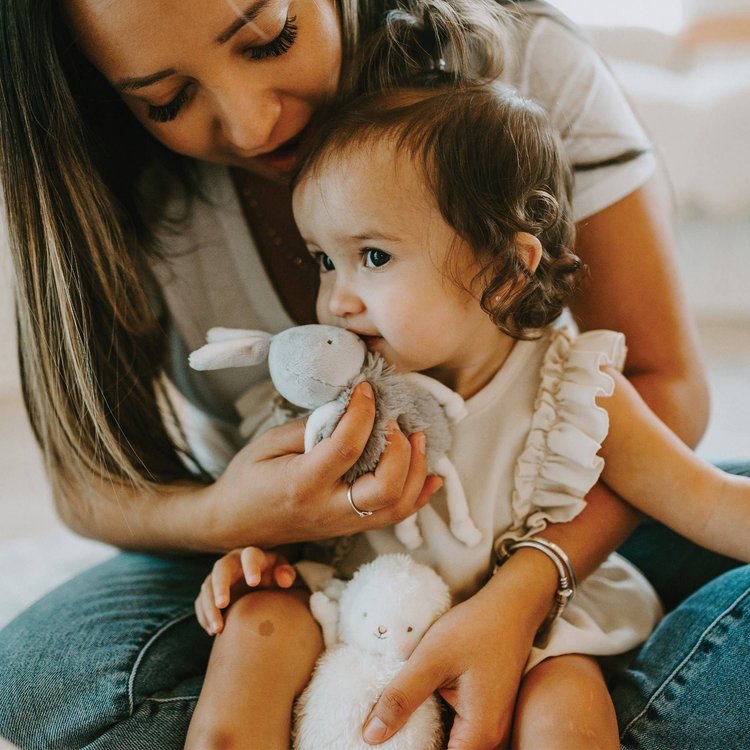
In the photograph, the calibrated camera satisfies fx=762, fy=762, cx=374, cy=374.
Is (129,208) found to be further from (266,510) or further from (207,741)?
(207,741)

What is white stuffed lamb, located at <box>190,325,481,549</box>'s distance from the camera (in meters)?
0.75

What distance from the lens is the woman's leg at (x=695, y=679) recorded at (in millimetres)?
743

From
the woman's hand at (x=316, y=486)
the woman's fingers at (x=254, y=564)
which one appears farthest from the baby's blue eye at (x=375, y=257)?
the woman's fingers at (x=254, y=564)

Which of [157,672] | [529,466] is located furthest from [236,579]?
[529,466]

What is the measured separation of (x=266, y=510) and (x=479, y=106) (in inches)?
19.1

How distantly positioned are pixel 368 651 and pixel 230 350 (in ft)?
1.11

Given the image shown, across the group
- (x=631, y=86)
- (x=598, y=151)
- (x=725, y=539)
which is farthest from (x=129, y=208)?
(x=631, y=86)

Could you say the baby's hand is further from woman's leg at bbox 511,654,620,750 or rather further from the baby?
woman's leg at bbox 511,654,620,750

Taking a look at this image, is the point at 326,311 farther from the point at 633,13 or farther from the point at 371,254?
the point at 633,13

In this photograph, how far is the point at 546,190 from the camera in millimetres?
828

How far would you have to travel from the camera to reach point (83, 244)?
0.90m

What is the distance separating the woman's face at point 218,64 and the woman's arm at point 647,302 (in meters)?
0.39

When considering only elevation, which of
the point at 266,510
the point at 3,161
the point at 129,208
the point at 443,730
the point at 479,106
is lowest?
the point at 443,730

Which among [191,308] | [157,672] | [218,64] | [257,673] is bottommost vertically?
[157,672]
